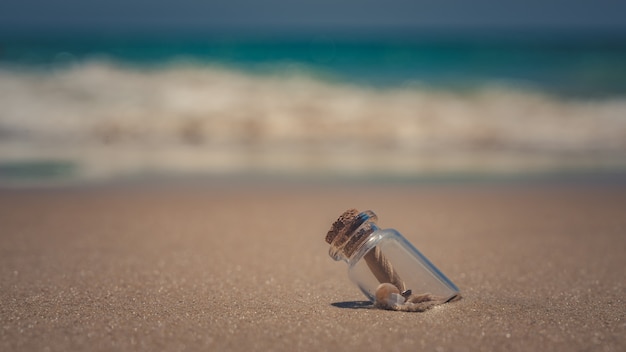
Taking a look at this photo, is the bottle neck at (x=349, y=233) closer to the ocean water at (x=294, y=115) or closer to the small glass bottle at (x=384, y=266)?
the small glass bottle at (x=384, y=266)

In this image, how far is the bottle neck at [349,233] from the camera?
5.97 ft

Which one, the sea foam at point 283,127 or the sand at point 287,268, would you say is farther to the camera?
the sea foam at point 283,127

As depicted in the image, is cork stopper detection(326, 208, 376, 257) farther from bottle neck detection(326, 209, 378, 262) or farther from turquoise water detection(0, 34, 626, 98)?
turquoise water detection(0, 34, 626, 98)

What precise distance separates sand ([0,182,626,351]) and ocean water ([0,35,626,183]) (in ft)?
3.49

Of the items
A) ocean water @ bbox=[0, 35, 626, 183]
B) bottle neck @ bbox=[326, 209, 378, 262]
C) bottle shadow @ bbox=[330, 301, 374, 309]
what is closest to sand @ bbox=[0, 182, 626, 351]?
bottle shadow @ bbox=[330, 301, 374, 309]

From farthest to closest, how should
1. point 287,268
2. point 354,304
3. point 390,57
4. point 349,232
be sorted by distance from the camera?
1. point 390,57
2. point 287,268
3. point 354,304
4. point 349,232

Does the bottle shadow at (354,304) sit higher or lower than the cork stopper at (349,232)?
lower

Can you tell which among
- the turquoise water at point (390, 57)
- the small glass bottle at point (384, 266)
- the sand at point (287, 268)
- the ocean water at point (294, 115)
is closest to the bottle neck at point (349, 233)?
the small glass bottle at point (384, 266)

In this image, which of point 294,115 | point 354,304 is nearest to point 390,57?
point 294,115

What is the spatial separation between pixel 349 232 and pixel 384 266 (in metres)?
0.18

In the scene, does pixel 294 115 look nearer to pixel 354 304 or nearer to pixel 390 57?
pixel 354 304

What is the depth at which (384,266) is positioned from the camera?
1.90 metres

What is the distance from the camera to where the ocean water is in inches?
239

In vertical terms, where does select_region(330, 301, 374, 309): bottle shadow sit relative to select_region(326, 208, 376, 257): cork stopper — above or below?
below
